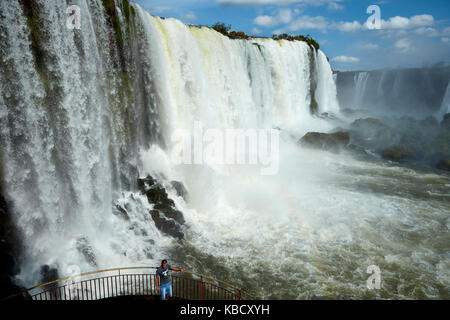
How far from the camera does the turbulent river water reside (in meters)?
8.35

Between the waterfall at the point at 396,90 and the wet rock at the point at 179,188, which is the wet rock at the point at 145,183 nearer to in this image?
the wet rock at the point at 179,188

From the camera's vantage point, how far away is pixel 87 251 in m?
9.23

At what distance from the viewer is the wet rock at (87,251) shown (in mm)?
9125

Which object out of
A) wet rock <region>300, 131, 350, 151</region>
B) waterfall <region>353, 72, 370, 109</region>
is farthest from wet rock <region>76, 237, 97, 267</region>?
waterfall <region>353, 72, 370, 109</region>

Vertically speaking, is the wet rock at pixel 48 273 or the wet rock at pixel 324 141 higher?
the wet rock at pixel 324 141

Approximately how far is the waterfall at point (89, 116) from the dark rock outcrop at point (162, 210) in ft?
1.01

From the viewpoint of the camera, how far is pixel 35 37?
26.9 feet

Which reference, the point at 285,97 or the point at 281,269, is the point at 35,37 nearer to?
the point at 281,269

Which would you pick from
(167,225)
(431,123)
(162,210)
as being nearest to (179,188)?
(162,210)

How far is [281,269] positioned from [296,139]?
17457 millimetres

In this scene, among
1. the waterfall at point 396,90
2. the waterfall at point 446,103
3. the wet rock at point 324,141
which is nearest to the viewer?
the wet rock at point 324,141

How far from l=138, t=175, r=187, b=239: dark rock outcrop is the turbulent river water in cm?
29

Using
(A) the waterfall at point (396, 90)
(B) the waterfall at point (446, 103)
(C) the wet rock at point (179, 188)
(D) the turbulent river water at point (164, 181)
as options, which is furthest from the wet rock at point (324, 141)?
(A) the waterfall at point (396, 90)
